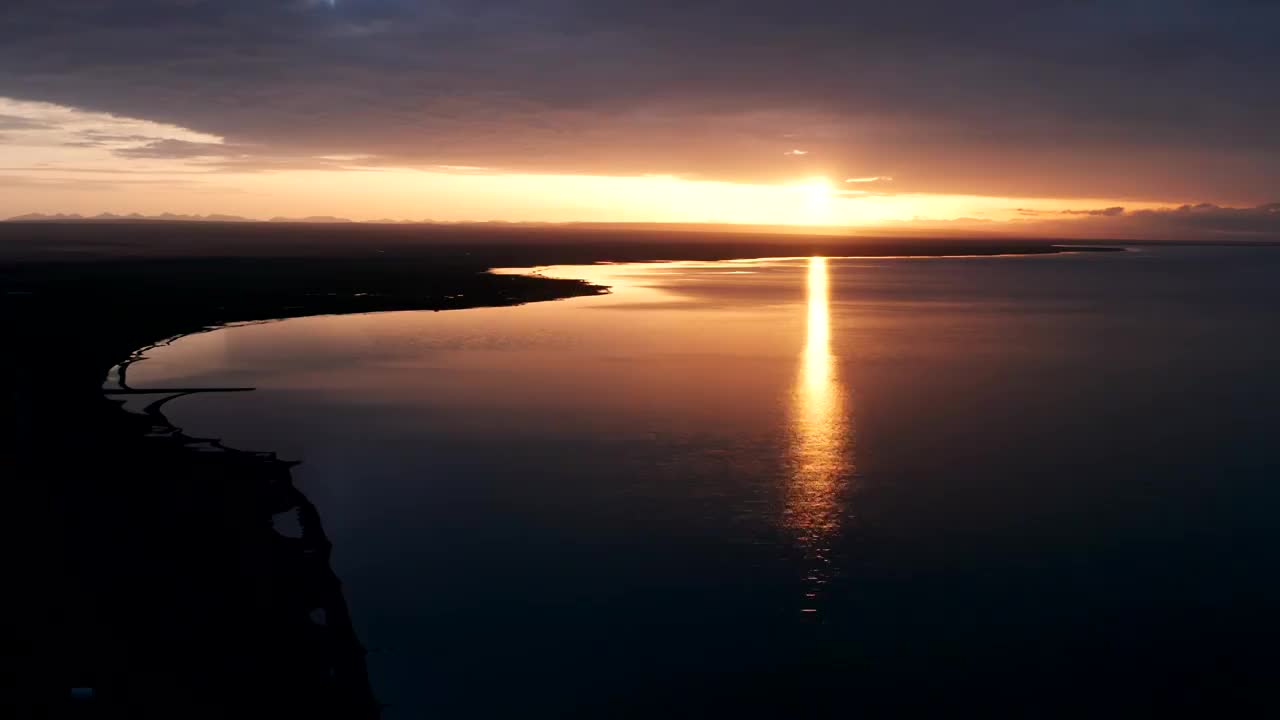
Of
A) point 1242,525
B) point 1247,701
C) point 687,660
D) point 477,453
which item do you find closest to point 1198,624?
point 1247,701

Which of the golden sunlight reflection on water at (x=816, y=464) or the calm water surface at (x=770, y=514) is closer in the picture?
the calm water surface at (x=770, y=514)

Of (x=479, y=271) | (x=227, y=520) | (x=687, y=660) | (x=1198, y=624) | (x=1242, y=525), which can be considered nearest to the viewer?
(x=687, y=660)

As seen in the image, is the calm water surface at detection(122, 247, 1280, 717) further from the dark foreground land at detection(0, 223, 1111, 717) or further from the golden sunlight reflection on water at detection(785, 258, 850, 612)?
the dark foreground land at detection(0, 223, 1111, 717)

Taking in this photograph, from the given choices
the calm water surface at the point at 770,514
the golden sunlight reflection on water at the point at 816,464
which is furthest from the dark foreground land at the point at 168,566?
the golden sunlight reflection on water at the point at 816,464

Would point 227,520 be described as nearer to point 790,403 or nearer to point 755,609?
point 755,609

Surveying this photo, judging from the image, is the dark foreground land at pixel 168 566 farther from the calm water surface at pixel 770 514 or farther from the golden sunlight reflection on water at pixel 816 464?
the golden sunlight reflection on water at pixel 816 464

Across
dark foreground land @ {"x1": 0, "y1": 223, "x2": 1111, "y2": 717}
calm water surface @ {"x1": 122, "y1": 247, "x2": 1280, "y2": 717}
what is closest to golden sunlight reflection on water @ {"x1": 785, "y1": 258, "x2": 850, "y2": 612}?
calm water surface @ {"x1": 122, "y1": 247, "x2": 1280, "y2": 717}

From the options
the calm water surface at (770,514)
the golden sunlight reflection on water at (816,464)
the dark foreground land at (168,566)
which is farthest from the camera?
the golden sunlight reflection on water at (816,464)
